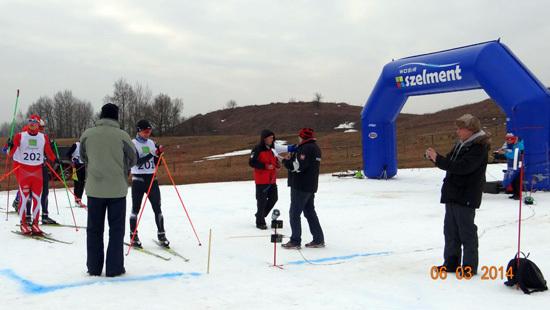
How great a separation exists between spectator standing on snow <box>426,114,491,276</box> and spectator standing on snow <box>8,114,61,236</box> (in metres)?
6.11

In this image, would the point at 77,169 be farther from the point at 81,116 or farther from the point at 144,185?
the point at 81,116

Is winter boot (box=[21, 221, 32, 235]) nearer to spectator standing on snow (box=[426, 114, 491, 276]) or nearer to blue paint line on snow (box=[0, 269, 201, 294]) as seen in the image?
blue paint line on snow (box=[0, 269, 201, 294])

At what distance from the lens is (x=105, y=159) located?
5508mm

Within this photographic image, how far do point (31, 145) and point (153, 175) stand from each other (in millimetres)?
2376

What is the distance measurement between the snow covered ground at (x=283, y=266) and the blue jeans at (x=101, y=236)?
155mm

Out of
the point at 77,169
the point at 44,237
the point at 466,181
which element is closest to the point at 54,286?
the point at 44,237

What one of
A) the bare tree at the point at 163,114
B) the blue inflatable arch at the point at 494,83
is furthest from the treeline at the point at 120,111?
the blue inflatable arch at the point at 494,83

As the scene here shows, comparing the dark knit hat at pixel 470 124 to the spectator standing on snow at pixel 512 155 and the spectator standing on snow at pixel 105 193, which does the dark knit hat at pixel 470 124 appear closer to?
the spectator standing on snow at pixel 105 193

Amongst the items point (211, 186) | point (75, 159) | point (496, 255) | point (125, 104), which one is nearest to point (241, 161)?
point (211, 186)

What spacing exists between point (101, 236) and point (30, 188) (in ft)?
10.1

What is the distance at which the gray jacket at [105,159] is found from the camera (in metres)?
5.48

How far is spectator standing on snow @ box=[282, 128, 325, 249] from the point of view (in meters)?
7.09

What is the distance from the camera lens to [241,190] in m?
15.1

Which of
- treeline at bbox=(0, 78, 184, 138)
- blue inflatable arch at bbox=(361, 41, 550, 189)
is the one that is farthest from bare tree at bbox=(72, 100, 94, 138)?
blue inflatable arch at bbox=(361, 41, 550, 189)
